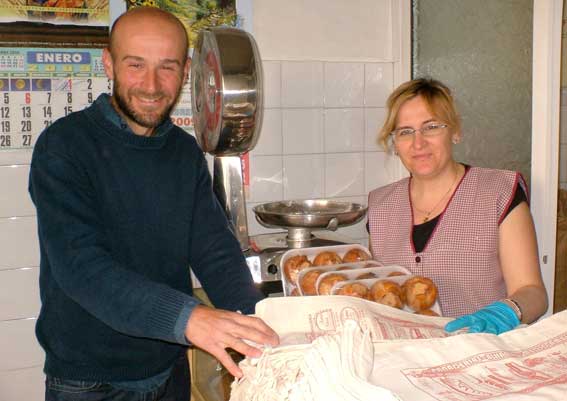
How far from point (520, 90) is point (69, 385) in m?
1.69

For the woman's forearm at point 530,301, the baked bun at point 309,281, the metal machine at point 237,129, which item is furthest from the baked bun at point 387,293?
the metal machine at point 237,129

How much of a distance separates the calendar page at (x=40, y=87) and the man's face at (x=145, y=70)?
893mm

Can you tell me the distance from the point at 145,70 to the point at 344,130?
1409mm

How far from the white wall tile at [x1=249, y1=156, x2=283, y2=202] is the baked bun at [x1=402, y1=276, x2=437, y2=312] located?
1.28 m

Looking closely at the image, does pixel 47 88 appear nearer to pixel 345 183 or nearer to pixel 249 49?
pixel 249 49

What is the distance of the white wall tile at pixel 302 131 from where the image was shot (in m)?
2.57

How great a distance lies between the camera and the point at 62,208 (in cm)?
118

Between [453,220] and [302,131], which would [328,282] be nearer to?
[453,220]

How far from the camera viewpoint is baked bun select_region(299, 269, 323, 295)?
139 centimetres

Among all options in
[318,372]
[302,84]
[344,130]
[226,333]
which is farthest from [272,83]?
[318,372]

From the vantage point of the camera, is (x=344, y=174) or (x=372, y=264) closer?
(x=372, y=264)

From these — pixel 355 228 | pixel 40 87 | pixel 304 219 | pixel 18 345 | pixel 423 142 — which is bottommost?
pixel 18 345

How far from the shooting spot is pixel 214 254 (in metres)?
1.46

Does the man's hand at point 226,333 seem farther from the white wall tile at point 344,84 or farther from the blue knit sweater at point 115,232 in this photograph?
the white wall tile at point 344,84
